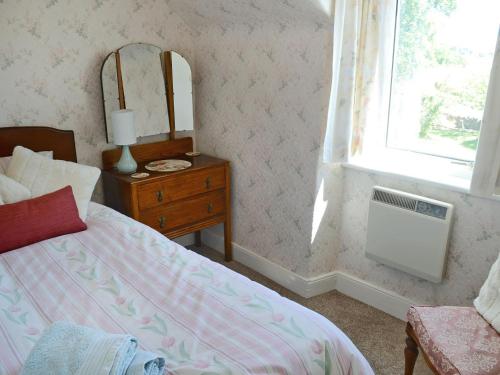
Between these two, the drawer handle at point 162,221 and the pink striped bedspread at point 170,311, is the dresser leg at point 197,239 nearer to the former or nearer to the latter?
the drawer handle at point 162,221

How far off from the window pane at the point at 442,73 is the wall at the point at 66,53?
5.06 feet

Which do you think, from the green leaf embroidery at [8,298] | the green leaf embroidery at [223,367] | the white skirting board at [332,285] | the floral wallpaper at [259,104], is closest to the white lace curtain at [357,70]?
the floral wallpaper at [259,104]

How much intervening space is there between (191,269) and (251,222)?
1.32 m

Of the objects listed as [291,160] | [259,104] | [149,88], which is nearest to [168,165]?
[149,88]

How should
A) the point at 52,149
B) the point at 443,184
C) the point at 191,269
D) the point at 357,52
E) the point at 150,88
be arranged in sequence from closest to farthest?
the point at 191,269, the point at 443,184, the point at 357,52, the point at 52,149, the point at 150,88

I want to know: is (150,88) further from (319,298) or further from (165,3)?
(319,298)

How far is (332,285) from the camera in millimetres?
2703

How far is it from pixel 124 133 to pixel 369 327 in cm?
174

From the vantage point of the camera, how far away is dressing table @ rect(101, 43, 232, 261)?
2555 mm

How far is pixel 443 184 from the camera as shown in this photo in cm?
206

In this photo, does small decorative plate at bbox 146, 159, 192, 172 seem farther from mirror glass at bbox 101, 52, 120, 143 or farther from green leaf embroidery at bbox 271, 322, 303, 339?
green leaf embroidery at bbox 271, 322, 303, 339

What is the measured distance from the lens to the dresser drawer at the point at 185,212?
2590 mm

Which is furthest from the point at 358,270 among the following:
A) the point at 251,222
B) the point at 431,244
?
the point at 251,222

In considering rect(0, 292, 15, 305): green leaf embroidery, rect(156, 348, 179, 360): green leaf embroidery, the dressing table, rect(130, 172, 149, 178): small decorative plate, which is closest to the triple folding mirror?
the dressing table
